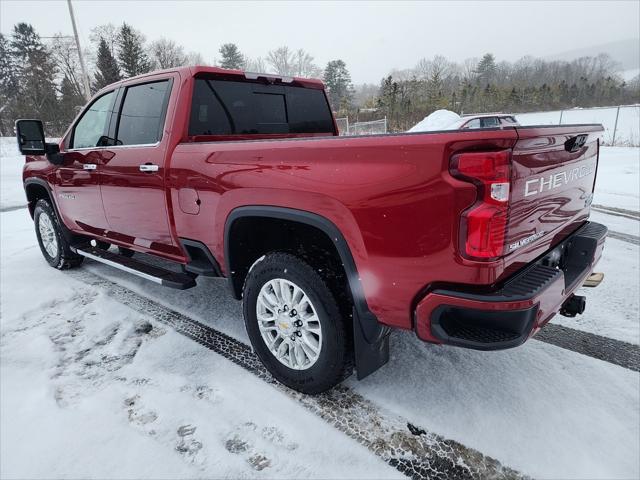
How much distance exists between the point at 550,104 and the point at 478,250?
48454 mm

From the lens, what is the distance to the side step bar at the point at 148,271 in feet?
10.00

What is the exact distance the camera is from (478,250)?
Answer: 1604 mm

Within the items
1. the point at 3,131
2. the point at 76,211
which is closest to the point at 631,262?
the point at 76,211

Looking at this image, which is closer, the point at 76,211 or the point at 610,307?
the point at 610,307

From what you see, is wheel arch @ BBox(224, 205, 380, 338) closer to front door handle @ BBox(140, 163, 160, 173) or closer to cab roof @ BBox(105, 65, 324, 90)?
front door handle @ BBox(140, 163, 160, 173)

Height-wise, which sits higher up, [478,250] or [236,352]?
[478,250]

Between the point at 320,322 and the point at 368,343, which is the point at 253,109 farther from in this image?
the point at 368,343

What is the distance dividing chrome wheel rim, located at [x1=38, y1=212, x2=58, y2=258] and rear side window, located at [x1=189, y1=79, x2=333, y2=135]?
9.42 ft

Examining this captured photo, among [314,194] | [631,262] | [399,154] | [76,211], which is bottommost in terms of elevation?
[631,262]

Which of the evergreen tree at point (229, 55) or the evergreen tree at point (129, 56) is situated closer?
the evergreen tree at point (129, 56)

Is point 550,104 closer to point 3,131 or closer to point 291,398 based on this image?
point 291,398

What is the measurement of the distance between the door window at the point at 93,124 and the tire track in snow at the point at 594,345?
407cm

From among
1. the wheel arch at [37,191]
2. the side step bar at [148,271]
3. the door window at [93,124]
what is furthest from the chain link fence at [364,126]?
the side step bar at [148,271]

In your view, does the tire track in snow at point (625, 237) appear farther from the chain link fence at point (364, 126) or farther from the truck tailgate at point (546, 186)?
the chain link fence at point (364, 126)
